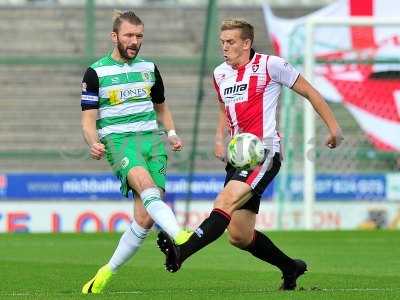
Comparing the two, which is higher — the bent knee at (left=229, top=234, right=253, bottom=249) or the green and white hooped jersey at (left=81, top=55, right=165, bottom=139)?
the green and white hooped jersey at (left=81, top=55, right=165, bottom=139)

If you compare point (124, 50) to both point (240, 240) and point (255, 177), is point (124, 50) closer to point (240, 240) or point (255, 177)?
point (255, 177)

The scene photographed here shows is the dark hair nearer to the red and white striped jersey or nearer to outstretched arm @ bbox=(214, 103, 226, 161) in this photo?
the red and white striped jersey

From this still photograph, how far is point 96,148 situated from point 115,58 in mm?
748

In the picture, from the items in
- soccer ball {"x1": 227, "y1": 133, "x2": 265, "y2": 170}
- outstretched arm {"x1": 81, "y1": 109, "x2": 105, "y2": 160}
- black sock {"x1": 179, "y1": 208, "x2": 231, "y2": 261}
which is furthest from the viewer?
outstretched arm {"x1": 81, "y1": 109, "x2": 105, "y2": 160}

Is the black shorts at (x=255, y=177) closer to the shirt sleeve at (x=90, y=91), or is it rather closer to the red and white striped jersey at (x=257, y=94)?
the red and white striped jersey at (x=257, y=94)

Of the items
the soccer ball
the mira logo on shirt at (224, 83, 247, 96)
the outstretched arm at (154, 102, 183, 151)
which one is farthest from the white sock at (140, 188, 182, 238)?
the mira logo on shirt at (224, 83, 247, 96)

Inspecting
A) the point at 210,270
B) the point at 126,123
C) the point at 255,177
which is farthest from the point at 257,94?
the point at 210,270

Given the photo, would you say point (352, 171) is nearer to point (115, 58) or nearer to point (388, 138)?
point (388, 138)

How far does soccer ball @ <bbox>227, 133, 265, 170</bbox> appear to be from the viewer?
8.10 m

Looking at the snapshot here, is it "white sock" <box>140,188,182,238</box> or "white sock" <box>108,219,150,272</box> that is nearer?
"white sock" <box>140,188,182,238</box>

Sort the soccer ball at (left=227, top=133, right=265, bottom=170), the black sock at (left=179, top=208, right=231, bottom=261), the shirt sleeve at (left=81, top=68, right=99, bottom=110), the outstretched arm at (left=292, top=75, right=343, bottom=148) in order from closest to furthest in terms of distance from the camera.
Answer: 1. the black sock at (left=179, top=208, right=231, bottom=261)
2. the soccer ball at (left=227, top=133, right=265, bottom=170)
3. the outstretched arm at (left=292, top=75, right=343, bottom=148)
4. the shirt sleeve at (left=81, top=68, right=99, bottom=110)

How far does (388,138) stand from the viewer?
68.1 feet

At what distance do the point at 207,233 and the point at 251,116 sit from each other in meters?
0.98

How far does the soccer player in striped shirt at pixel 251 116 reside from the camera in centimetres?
829
